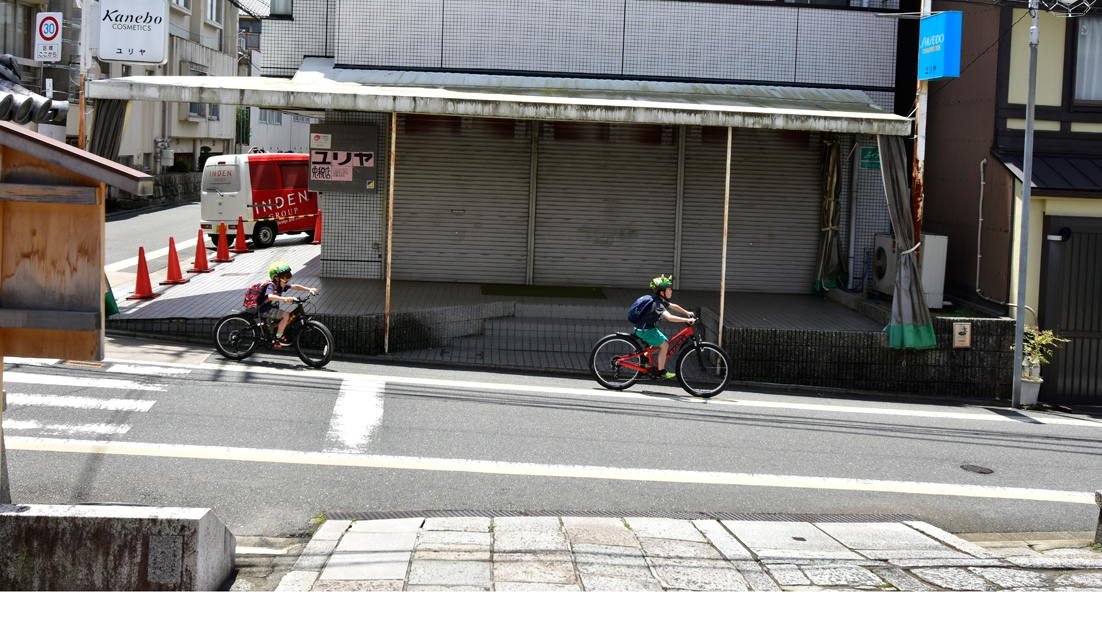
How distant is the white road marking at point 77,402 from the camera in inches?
374

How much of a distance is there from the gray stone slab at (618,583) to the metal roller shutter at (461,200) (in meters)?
11.9

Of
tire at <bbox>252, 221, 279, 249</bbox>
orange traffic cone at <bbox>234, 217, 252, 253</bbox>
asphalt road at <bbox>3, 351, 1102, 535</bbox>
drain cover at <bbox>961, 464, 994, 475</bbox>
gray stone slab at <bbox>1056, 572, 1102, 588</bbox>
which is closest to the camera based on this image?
gray stone slab at <bbox>1056, 572, 1102, 588</bbox>

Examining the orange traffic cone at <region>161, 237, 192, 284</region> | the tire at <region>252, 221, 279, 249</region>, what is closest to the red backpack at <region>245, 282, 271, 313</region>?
the orange traffic cone at <region>161, 237, 192, 284</region>

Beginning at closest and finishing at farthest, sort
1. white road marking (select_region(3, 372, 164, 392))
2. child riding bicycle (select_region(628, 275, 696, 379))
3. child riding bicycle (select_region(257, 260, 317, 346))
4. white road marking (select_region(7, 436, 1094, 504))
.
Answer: white road marking (select_region(7, 436, 1094, 504)) < white road marking (select_region(3, 372, 164, 392)) < child riding bicycle (select_region(628, 275, 696, 379)) < child riding bicycle (select_region(257, 260, 317, 346))

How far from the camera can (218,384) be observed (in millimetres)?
10742

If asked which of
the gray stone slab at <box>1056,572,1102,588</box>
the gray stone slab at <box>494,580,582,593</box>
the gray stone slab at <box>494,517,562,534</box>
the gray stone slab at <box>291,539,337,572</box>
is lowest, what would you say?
the gray stone slab at <box>1056,572,1102,588</box>

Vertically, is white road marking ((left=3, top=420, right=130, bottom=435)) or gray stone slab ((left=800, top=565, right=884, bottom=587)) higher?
white road marking ((left=3, top=420, right=130, bottom=435))

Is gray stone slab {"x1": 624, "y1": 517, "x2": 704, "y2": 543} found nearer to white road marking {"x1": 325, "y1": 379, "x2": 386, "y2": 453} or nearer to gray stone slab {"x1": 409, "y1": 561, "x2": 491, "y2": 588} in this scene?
gray stone slab {"x1": 409, "y1": 561, "x2": 491, "y2": 588}

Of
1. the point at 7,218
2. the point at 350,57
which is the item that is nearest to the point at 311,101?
the point at 350,57

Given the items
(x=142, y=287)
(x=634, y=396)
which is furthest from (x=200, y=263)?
(x=634, y=396)

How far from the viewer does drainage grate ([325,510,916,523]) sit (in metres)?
6.96

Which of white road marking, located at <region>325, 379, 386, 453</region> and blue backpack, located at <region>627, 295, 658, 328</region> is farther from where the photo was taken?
blue backpack, located at <region>627, 295, 658, 328</region>

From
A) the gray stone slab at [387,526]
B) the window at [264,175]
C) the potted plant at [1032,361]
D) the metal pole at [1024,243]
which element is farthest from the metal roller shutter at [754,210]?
the gray stone slab at [387,526]

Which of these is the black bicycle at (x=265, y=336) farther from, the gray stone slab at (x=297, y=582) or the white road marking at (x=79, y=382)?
the gray stone slab at (x=297, y=582)
